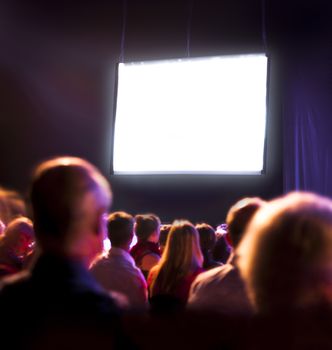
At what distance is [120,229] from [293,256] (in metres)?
1.77

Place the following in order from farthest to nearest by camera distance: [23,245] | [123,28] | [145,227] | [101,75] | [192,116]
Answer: [101,75], [123,28], [192,116], [145,227], [23,245]

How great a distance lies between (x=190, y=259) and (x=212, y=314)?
5.36 ft

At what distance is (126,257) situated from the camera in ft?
8.71

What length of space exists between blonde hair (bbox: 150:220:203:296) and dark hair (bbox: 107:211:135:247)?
0.24 metres

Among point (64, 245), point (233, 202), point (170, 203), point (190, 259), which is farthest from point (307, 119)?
point (64, 245)

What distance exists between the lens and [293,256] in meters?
1.03

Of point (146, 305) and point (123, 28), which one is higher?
point (123, 28)

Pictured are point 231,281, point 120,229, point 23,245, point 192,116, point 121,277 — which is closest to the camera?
point 231,281

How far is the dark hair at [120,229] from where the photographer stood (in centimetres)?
270

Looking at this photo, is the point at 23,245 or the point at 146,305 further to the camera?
the point at 23,245

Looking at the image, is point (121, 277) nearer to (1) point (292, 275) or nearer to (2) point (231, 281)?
(2) point (231, 281)

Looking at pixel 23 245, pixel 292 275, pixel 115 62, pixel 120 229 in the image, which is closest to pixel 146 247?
pixel 120 229

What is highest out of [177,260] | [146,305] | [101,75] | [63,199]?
[101,75]

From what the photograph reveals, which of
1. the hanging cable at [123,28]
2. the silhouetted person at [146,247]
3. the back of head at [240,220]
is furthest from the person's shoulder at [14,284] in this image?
the hanging cable at [123,28]
